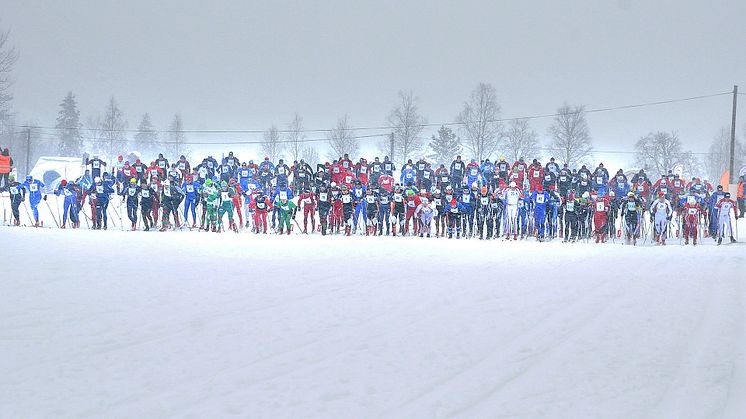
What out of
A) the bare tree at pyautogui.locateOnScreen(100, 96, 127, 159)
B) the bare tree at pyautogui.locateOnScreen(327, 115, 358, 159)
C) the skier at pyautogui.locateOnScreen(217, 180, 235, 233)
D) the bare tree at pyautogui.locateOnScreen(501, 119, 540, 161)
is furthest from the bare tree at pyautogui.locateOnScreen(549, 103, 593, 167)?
the bare tree at pyautogui.locateOnScreen(100, 96, 127, 159)

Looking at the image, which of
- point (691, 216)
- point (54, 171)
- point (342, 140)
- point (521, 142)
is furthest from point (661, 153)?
point (54, 171)

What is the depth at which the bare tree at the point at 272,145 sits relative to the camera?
76500 mm

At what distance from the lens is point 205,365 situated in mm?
5508

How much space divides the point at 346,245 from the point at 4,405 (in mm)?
11686

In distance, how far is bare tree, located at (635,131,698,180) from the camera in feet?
222

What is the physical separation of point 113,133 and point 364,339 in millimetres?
75842

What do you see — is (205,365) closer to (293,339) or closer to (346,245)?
(293,339)

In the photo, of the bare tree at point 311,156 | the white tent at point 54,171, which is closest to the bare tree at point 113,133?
the bare tree at point 311,156

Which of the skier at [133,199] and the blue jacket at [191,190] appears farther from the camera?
the blue jacket at [191,190]

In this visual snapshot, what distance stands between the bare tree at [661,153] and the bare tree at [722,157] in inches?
401

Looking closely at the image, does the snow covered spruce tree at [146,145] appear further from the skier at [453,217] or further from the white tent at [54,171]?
the skier at [453,217]

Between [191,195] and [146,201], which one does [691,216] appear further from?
[146,201]

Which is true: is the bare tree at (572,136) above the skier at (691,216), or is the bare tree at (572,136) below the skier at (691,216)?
above

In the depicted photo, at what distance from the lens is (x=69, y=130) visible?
72.2 m
